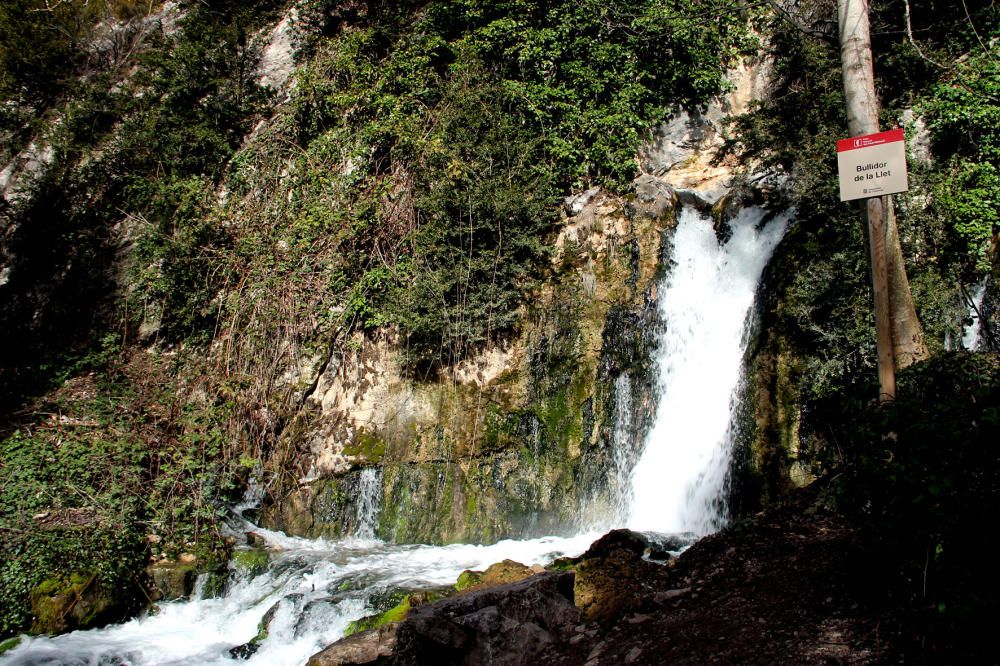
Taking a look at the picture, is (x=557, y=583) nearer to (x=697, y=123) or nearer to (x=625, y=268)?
(x=625, y=268)

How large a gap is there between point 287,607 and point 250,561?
1851mm

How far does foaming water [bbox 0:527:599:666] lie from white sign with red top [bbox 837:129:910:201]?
526cm

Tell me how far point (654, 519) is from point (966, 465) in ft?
19.3

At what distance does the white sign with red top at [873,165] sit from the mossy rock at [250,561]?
313 inches

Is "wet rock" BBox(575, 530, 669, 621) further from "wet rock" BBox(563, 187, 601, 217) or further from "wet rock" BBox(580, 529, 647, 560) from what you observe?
"wet rock" BBox(563, 187, 601, 217)

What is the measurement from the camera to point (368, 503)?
9500 mm

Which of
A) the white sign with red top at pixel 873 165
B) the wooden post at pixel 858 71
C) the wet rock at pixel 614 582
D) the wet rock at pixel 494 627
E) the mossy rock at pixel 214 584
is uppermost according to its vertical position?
the wooden post at pixel 858 71

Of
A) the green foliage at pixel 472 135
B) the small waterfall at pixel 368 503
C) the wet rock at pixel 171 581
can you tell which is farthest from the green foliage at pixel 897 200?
the wet rock at pixel 171 581

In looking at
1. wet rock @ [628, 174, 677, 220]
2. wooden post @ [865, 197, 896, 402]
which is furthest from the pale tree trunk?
wet rock @ [628, 174, 677, 220]

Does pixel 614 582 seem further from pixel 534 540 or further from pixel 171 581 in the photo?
pixel 171 581

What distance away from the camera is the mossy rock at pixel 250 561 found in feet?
26.7

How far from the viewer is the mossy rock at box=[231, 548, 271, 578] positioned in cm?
815

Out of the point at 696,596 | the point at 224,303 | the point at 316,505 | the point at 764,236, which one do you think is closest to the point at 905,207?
the point at 764,236

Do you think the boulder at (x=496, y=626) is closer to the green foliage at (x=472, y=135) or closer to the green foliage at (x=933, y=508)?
the green foliage at (x=933, y=508)
